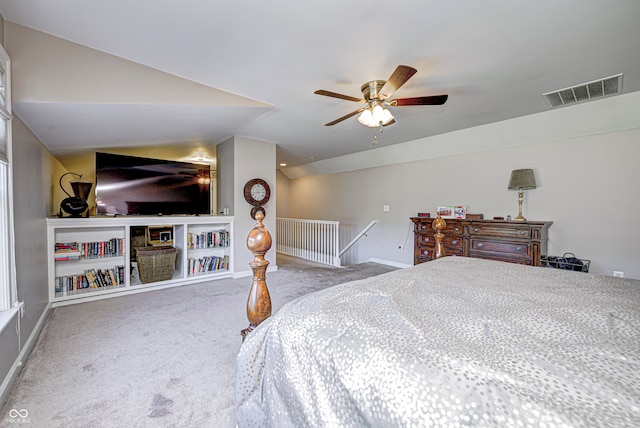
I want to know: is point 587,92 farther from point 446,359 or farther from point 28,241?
point 28,241

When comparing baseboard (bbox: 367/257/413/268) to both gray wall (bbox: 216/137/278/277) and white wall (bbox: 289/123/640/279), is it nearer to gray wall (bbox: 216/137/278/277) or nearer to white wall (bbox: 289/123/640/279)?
white wall (bbox: 289/123/640/279)

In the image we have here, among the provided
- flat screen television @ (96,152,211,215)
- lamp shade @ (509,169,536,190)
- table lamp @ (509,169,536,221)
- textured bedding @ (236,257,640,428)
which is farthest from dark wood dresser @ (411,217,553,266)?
flat screen television @ (96,152,211,215)

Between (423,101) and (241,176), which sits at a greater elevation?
(423,101)

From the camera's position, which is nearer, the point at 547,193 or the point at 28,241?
the point at 28,241

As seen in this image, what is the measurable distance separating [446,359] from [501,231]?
3.70 m

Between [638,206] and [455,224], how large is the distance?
6.26 ft

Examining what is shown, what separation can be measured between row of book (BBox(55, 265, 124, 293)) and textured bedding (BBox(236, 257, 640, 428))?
3.43 meters

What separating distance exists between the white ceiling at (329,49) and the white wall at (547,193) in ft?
2.88

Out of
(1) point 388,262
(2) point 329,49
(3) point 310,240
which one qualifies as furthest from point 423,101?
(3) point 310,240

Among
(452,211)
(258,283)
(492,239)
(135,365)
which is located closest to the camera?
(258,283)

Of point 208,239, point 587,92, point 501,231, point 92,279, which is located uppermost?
point 587,92

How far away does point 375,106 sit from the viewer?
2.57 metres

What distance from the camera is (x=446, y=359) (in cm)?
69

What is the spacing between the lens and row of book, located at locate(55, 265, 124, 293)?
10.6 ft
